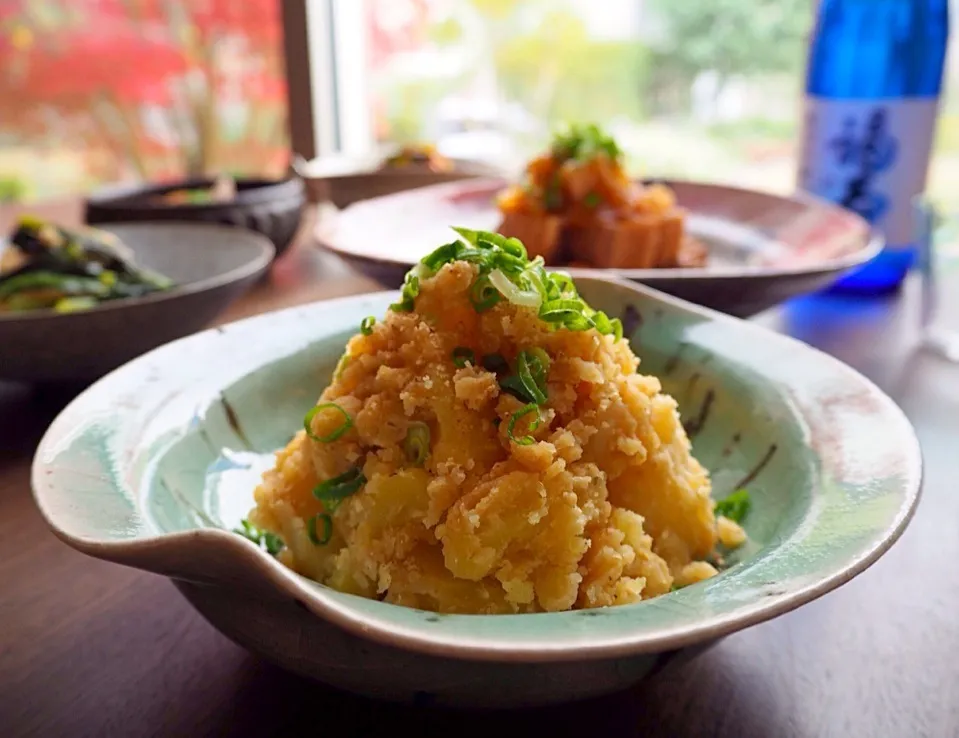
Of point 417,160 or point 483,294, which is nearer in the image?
point 483,294

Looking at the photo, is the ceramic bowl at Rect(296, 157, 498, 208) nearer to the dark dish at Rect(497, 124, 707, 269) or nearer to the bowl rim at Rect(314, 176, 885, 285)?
the bowl rim at Rect(314, 176, 885, 285)

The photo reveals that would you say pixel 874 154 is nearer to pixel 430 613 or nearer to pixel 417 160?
pixel 417 160

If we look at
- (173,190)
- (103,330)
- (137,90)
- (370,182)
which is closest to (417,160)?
(370,182)

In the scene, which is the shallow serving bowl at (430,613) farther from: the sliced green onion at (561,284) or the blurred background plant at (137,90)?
the blurred background plant at (137,90)

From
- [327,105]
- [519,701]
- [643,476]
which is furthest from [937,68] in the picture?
[327,105]

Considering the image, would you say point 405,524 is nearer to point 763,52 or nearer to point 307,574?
point 307,574

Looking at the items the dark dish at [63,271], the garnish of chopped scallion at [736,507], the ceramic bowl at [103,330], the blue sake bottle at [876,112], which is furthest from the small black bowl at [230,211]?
the garnish of chopped scallion at [736,507]

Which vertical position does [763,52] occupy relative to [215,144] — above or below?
above

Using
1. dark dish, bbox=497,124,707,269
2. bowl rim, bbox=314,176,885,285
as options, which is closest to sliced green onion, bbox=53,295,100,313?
bowl rim, bbox=314,176,885,285
